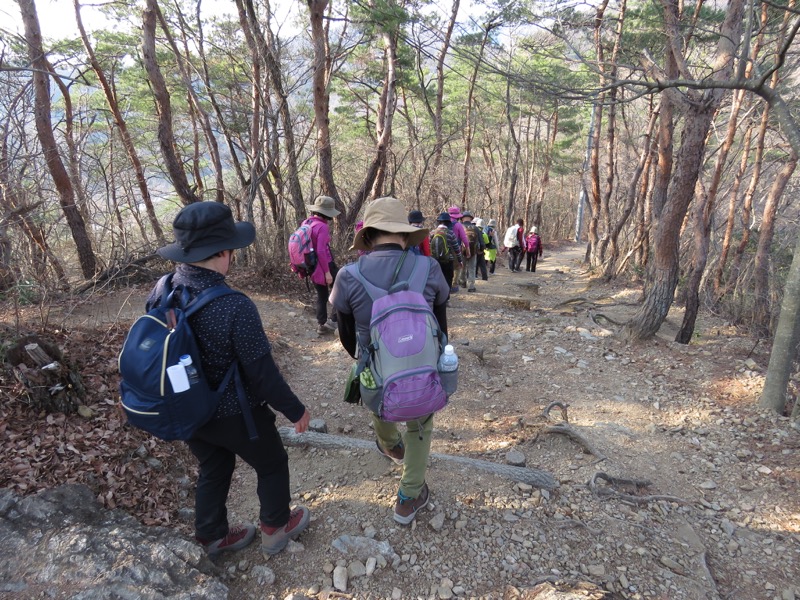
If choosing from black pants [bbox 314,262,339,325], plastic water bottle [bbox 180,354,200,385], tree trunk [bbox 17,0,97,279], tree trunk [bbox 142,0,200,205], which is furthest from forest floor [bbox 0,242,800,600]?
tree trunk [bbox 142,0,200,205]

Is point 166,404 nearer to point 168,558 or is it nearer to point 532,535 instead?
point 168,558

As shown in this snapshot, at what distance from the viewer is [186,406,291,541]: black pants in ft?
6.18

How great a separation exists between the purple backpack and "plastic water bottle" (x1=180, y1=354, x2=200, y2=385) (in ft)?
2.61

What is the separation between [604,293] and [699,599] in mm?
9461

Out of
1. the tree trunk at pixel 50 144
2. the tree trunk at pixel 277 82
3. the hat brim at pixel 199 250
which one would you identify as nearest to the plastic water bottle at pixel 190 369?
the hat brim at pixel 199 250

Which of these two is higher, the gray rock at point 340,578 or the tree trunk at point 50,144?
the tree trunk at point 50,144

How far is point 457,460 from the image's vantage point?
119 inches

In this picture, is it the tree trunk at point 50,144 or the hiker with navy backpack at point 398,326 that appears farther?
the tree trunk at point 50,144

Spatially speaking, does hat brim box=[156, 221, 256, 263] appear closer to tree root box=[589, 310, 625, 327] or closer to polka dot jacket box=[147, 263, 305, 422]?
polka dot jacket box=[147, 263, 305, 422]

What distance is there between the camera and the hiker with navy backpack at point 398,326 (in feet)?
6.50

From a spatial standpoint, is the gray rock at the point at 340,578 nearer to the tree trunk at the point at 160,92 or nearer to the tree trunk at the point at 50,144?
the tree trunk at the point at 50,144

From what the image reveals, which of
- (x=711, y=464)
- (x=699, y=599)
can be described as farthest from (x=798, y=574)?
(x=711, y=464)

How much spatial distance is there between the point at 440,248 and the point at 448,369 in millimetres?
4770

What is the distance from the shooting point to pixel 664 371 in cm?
507
